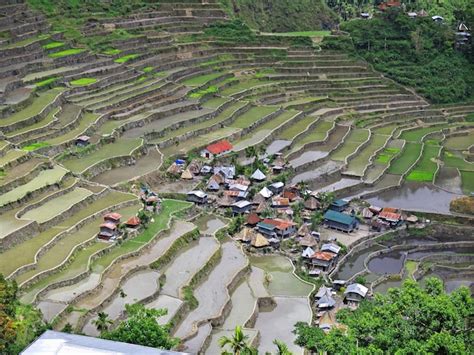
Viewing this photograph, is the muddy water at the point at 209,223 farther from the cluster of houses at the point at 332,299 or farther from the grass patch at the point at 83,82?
the grass patch at the point at 83,82

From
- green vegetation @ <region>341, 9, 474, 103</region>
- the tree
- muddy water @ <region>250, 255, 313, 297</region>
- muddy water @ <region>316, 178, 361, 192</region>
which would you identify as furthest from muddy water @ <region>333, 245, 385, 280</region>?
green vegetation @ <region>341, 9, 474, 103</region>

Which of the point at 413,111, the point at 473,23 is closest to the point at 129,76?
the point at 413,111

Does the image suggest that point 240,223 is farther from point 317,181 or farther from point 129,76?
point 129,76

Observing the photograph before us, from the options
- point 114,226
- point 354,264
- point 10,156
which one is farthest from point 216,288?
point 10,156

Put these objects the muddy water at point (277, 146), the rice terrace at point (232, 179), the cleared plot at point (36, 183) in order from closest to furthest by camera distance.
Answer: the rice terrace at point (232, 179), the cleared plot at point (36, 183), the muddy water at point (277, 146)

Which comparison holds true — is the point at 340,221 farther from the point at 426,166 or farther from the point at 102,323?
the point at 102,323

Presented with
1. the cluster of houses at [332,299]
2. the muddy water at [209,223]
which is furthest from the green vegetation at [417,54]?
the cluster of houses at [332,299]

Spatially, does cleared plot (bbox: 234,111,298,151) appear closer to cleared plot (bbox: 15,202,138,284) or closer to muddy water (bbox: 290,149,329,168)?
muddy water (bbox: 290,149,329,168)
